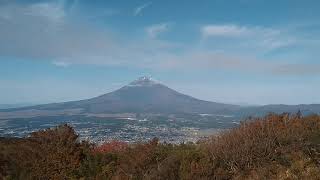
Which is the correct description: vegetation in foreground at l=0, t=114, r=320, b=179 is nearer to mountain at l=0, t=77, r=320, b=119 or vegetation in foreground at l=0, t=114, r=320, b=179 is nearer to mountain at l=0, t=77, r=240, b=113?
mountain at l=0, t=77, r=320, b=119

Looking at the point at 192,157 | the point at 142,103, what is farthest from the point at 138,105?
the point at 192,157

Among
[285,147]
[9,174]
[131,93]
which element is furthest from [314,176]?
[131,93]

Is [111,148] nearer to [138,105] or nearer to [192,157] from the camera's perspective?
[192,157]

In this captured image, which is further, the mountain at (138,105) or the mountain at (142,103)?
the mountain at (142,103)

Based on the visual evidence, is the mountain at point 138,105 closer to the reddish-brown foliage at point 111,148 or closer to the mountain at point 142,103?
the mountain at point 142,103

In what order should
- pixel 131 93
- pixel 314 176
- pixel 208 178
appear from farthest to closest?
pixel 131 93
pixel 208 178
pixel 314 176

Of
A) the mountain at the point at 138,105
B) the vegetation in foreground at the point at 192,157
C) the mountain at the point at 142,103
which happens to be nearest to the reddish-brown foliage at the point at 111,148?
the vegetation in foreground at the point at 192,157

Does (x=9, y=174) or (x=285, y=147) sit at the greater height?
(x=285, y=147)

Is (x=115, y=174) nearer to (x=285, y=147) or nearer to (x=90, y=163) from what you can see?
(x=90, y=163)
